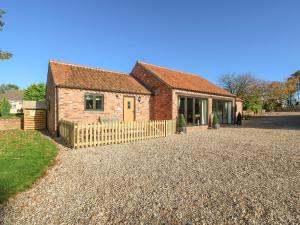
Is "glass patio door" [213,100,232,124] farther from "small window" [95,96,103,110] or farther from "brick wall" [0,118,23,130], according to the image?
"brick wall" [0,118,23,130]

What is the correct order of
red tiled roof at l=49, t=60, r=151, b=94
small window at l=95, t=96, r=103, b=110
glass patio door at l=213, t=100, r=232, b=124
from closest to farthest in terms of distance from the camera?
1. red tiled roof at l=49, t=60, r=151, b=94
2. small window at l=95, t=96, r=103, b=110
3. glass patio door at l=213, t=100, r=232, b=124

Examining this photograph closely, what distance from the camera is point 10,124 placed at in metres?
16.8

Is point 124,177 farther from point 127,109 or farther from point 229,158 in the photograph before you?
point 127,109

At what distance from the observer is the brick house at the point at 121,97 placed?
45.3 ft

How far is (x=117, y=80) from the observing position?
58.7 ft

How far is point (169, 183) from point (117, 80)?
13965mm

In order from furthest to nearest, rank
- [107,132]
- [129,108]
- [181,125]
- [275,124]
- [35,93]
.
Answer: [35,93] < [275,124] < [129,108] < [181,125] < [107,132]

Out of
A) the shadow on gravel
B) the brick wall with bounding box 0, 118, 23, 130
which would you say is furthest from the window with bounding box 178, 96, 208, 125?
the brick wall with bounding box 0, 118, 23, 130

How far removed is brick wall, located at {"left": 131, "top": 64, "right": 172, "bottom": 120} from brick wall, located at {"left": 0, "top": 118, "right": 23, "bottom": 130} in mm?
11201

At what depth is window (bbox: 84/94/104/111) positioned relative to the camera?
14445mm

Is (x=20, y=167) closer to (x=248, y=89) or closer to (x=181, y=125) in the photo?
(x=181, y=125)

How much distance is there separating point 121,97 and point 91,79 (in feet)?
8.83

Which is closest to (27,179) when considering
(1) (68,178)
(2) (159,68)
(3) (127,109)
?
(1) (68,178)

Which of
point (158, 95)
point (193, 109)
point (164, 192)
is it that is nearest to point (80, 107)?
point (158, 95)
